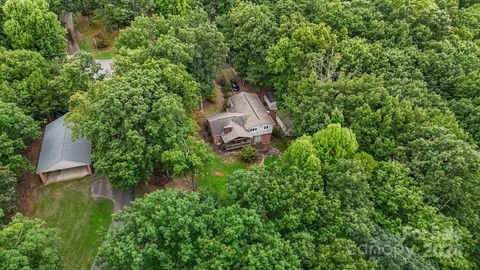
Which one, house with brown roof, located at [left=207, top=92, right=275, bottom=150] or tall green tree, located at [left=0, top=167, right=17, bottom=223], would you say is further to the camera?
house with brown roof, located at [left=207, top=92, right=275, bottom=150]

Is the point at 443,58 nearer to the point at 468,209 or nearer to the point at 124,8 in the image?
the point at 468,209

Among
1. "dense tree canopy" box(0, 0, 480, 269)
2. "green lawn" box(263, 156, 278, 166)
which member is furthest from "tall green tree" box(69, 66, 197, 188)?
"green lawn" box(263, 156, 278, 166)

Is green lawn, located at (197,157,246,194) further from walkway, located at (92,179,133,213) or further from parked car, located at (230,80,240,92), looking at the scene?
parked car, located at (230,80,240,92)

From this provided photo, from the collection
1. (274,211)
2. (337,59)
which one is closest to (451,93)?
(337,59)

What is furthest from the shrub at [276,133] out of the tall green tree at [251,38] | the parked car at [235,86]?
the parked car at [235,86]

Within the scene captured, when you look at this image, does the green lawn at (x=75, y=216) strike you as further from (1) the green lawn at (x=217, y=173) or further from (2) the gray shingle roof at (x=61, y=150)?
(1) the green lawn at (x=217, y=173)

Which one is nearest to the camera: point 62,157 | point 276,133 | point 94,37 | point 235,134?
point 62,157

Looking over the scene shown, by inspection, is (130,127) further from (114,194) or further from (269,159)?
(269,159)

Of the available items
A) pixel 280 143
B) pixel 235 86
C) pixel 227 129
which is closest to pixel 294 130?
pixel 280 143
